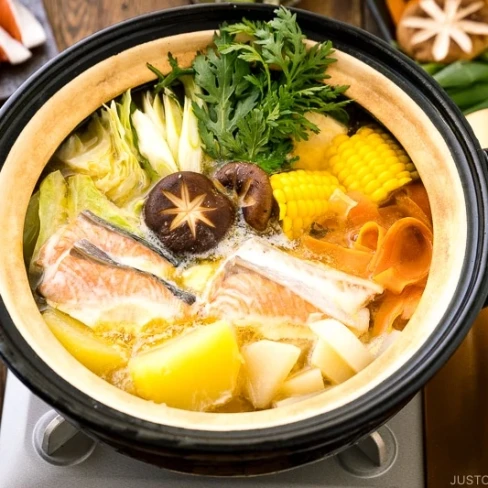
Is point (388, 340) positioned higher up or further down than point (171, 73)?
further down

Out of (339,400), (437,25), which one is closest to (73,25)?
(437,25)

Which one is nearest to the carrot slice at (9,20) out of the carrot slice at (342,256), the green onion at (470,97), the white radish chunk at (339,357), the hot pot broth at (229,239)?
the hot pot broth at (229,239)

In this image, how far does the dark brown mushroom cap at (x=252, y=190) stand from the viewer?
141 centimetres

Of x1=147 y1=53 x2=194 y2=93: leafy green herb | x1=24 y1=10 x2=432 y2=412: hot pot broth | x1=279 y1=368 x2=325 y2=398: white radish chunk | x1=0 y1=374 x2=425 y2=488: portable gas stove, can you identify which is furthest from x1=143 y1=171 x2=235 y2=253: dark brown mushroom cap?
x1=0 y1=374 x2=425 y2=488: portable gas stove

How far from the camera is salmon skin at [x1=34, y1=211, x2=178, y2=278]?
1360 millimetres

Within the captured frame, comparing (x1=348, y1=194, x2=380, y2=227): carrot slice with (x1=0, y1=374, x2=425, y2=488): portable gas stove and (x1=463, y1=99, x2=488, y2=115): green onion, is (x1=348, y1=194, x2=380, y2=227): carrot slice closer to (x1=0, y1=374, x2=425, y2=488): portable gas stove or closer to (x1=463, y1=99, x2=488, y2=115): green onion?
(x1=0, y1=374, x2=425, y2=488): portable gas stove

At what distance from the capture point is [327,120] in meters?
1.57

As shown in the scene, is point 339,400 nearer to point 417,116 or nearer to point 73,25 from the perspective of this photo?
point 417,116

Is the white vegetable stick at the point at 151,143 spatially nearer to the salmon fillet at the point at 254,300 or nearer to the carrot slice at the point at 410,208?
the salmon fillet at the point at 254,300

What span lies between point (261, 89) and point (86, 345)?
662mm

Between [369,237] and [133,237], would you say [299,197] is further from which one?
[133,237]

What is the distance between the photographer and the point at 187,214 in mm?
1382

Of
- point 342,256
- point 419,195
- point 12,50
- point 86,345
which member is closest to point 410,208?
point 419,195

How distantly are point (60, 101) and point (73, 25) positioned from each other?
1.02 meters
